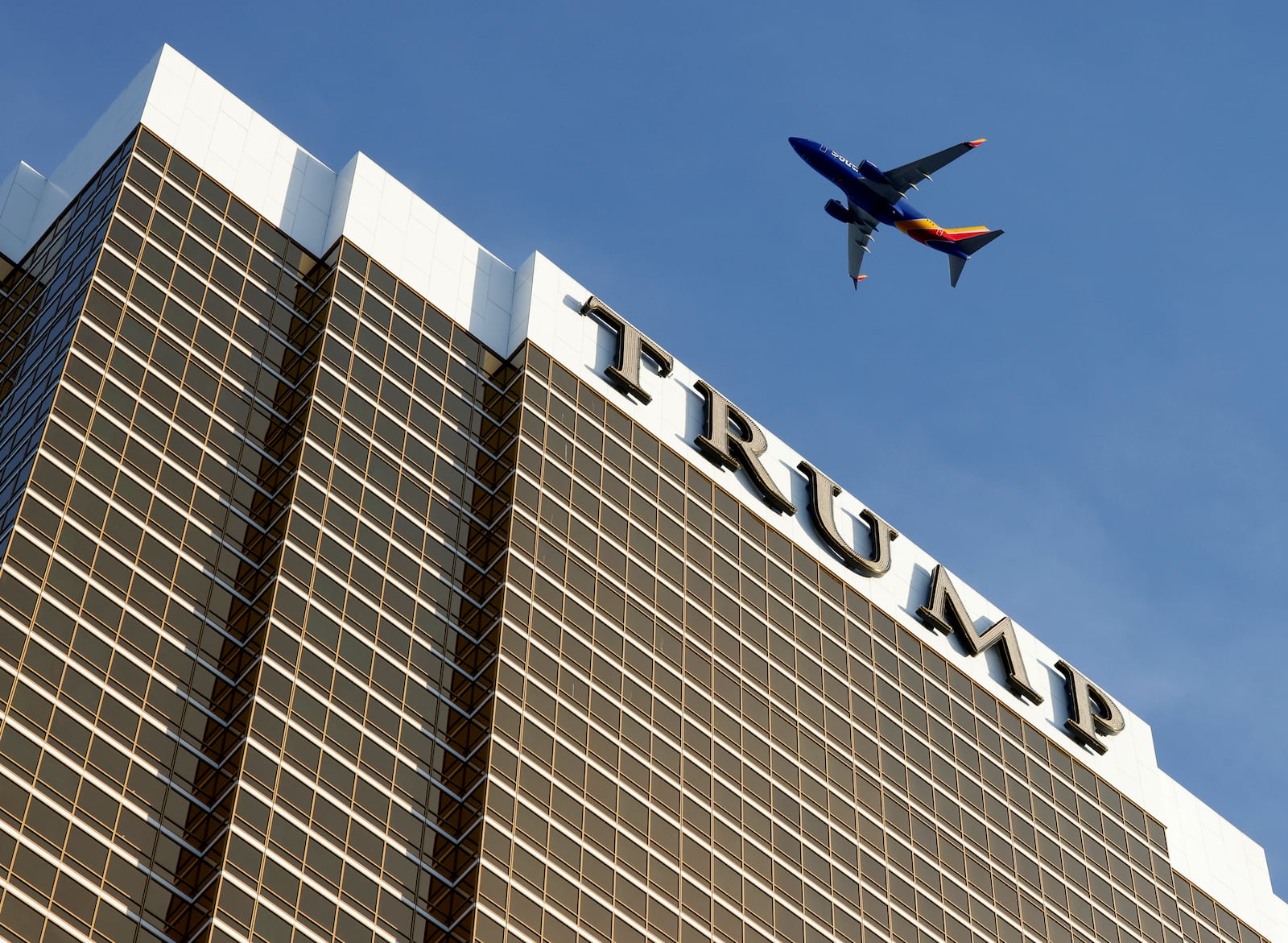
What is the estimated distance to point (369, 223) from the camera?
142 metres

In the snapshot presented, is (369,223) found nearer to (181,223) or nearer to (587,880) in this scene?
(181,223)

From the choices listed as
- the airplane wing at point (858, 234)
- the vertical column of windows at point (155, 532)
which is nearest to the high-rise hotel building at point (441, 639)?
the vertical column of windows at point (155, 532)

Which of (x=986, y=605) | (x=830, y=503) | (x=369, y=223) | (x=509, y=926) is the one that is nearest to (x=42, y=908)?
(x=509, y=926)

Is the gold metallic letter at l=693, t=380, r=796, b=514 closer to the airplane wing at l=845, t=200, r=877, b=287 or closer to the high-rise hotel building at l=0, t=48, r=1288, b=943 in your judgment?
the high-rise hotel building at l=0, t=48, r=1288, b=943

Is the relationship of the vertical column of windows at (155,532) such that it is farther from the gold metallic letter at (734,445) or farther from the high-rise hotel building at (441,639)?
the gold metallic letter at (734,445)

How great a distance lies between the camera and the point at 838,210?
6275 inches

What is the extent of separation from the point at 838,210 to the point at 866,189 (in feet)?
15.7

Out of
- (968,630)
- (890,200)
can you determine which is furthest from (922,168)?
(968,630)

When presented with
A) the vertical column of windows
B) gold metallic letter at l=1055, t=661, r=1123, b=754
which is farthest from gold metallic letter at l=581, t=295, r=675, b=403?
gold metallic letter at l=1055, t=661, r=1123, b=754

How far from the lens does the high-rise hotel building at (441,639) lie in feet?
345

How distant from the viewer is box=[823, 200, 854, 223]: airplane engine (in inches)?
6275

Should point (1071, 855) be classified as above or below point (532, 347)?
below

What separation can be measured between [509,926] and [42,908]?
25.5 metres

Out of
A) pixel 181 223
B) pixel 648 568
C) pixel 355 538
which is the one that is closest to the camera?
pixel 355 538
